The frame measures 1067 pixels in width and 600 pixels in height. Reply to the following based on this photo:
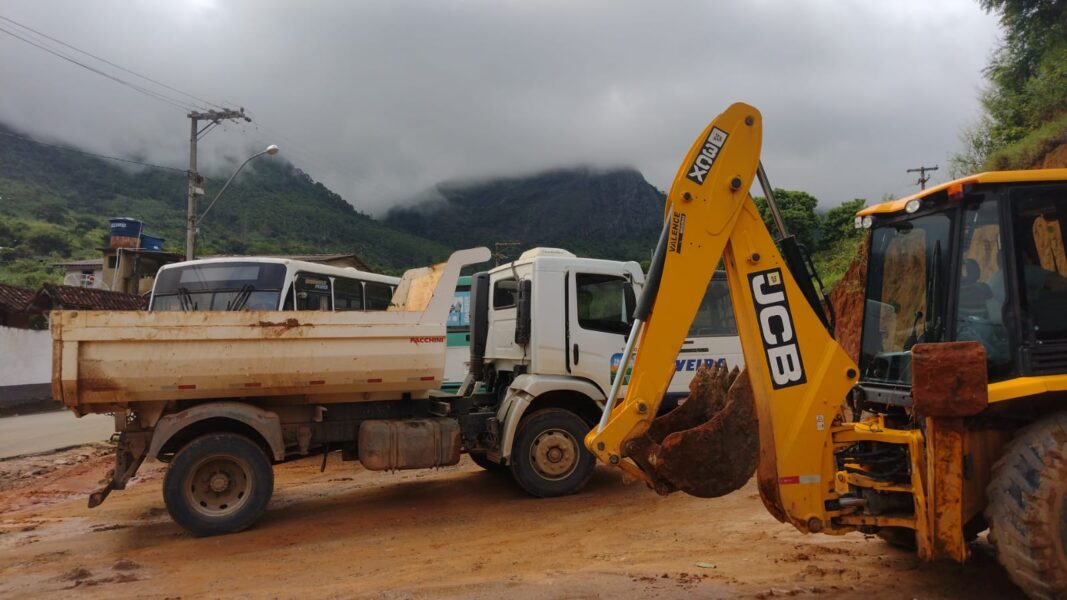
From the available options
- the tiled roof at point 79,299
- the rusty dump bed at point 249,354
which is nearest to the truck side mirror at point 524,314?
the rusty dump bed at point 249,354

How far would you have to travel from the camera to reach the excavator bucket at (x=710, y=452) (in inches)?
161

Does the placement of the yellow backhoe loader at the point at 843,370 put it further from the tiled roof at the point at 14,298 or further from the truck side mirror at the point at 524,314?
the tiled roof at the point at 14,298

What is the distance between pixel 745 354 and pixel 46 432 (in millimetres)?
14702

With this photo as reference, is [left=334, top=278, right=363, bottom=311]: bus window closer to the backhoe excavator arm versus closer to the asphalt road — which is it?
the asphalt road

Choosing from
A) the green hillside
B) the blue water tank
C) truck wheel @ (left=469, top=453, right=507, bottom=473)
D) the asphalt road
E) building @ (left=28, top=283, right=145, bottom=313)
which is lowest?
the asphalt road

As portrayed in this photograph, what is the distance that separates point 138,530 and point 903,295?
689 cm

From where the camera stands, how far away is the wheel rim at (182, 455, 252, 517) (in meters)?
6.61

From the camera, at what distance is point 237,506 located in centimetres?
668

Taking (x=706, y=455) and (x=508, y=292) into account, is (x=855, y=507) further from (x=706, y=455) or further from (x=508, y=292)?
(x=508, y=292)

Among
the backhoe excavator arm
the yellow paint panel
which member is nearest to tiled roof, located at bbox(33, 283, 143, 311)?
the backhoe excavator arm

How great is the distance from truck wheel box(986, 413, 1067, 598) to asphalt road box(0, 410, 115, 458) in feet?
42.1

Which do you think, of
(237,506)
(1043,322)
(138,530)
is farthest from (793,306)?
(138,530)

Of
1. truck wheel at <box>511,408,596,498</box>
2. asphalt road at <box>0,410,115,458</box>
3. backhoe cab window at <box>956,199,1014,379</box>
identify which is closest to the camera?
backhoe cab window at <box>956,199,1014,379</box>

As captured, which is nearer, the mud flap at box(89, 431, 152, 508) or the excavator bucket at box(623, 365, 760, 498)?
the excavator bucket at box(623, 365, 760, 498)
